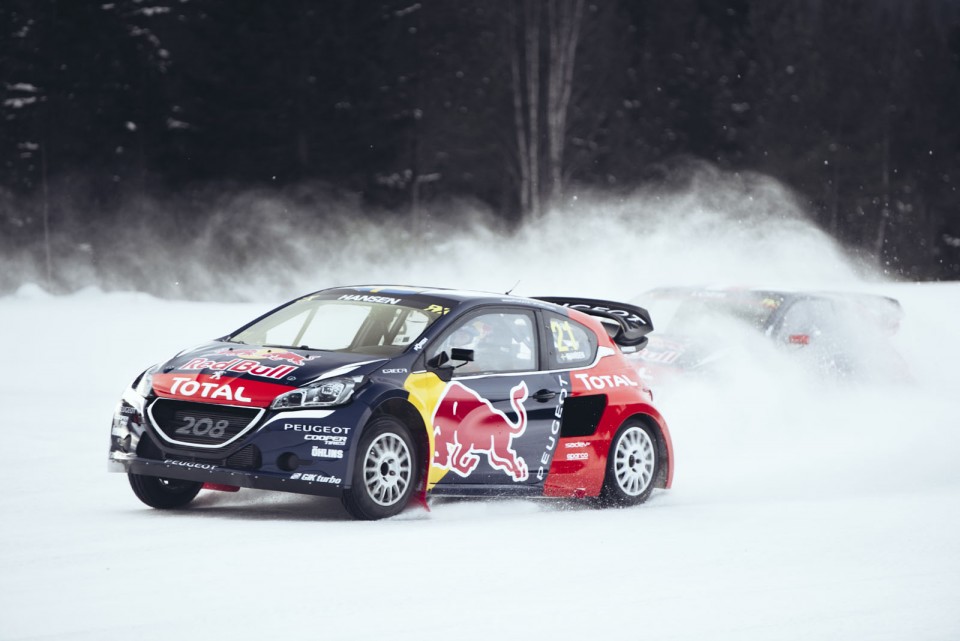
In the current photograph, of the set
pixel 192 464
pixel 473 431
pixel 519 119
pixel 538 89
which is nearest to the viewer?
pixel 192 464

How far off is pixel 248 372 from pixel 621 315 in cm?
373

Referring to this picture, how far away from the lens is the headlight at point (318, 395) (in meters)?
7.84

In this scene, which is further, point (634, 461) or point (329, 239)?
point (329, 239)

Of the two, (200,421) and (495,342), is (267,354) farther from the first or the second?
(495,342)

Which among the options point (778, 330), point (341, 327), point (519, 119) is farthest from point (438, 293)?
point (519, 119)

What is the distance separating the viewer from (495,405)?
345 inches

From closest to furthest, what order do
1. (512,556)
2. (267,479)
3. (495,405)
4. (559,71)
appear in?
(512,556)
(267,479)
(495,405)
(559,71)

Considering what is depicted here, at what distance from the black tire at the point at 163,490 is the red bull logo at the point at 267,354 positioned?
0.79m

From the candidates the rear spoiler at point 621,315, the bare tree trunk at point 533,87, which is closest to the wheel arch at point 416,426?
the rear spoiler at point 621,315

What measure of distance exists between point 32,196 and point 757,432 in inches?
1078

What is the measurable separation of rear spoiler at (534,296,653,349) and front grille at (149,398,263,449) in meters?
3.28

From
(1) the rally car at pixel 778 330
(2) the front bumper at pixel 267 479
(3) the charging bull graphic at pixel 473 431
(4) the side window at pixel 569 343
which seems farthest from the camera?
(1) the rally car at pixel 778 330

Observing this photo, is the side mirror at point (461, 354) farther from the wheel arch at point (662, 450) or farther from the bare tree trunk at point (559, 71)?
the bare tree trunk at point (559, 71)

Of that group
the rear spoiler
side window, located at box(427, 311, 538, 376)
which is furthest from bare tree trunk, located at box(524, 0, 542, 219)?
side window, located at box(427, 311, 538, 376)
